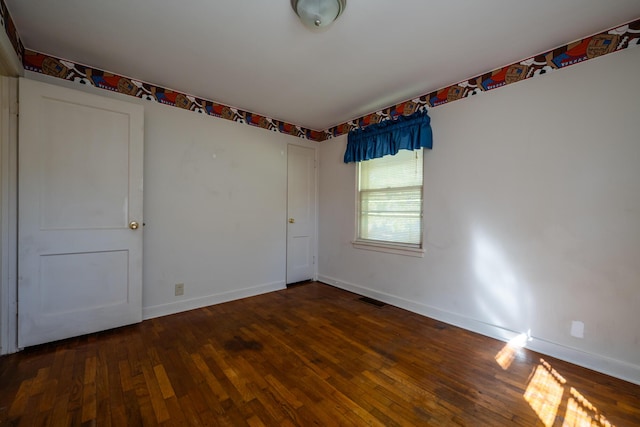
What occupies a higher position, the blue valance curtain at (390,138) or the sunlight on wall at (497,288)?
the blue valance curtain at (390,138)

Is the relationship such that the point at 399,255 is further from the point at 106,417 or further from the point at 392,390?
the point at 106,417

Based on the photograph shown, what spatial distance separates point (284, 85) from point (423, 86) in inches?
59.4

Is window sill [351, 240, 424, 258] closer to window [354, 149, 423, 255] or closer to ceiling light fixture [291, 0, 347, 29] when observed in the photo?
window [354, 149, 423, 255]

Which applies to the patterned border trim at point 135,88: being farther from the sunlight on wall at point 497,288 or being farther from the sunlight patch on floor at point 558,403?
the sunlight patch on floor at point 558,403

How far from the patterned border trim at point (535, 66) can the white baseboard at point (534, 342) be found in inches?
90.2

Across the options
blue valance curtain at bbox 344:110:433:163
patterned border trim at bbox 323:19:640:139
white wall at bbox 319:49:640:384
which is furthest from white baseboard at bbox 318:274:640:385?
patterned border trim at bbox 323:19:640:139

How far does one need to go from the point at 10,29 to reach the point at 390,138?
345 cm

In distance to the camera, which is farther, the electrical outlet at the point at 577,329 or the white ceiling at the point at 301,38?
the electrical outlet at the point at 577,329

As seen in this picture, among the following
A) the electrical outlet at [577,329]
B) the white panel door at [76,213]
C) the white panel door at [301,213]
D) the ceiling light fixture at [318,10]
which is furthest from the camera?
the white panel door at [301,213]

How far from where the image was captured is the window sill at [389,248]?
3122 millimetres

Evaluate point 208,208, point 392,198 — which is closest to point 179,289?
point 208,208

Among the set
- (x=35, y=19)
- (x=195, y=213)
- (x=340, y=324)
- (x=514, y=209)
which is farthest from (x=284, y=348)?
(x=35, y=19)

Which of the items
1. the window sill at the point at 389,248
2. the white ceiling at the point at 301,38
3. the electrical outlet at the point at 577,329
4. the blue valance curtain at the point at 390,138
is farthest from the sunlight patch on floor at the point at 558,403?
the white ceiling at the point at 301,38

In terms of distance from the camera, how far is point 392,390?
175 cm
